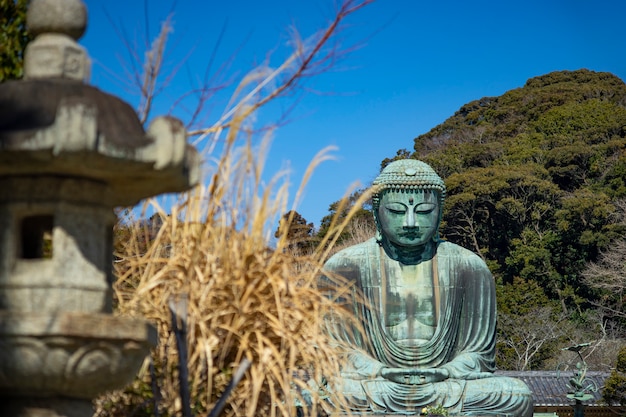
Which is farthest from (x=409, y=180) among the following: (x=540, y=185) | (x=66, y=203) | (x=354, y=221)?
(x=540, y=185)

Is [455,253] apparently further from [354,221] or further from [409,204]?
[354,221]

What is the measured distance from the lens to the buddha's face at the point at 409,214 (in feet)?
31.0

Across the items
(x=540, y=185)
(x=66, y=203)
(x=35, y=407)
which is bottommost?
(x=35, y=407)

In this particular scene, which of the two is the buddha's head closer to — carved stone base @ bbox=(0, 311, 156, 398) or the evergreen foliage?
carved stone base @ bbox=(0, 311, 156, 398)

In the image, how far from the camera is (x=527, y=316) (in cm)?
2925

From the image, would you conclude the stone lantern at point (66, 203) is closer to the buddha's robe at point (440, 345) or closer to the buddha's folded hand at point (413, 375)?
the buddha's robe at point (440, 345)

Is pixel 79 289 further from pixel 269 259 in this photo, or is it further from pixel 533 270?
pixel 533 270

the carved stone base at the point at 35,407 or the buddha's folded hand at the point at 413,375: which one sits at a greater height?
the carved stone base at the point at 35,407

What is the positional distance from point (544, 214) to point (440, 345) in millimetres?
24741

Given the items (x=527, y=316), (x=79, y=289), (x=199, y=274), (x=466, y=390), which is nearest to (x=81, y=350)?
(x=79, y=289)

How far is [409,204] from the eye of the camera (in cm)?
948

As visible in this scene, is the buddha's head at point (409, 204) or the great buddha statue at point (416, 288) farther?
the buddha's head at point (409, 204)

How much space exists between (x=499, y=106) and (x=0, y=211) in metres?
40.5

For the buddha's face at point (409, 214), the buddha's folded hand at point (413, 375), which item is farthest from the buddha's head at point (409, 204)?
the buddha's folded hand at point (413, 375)
